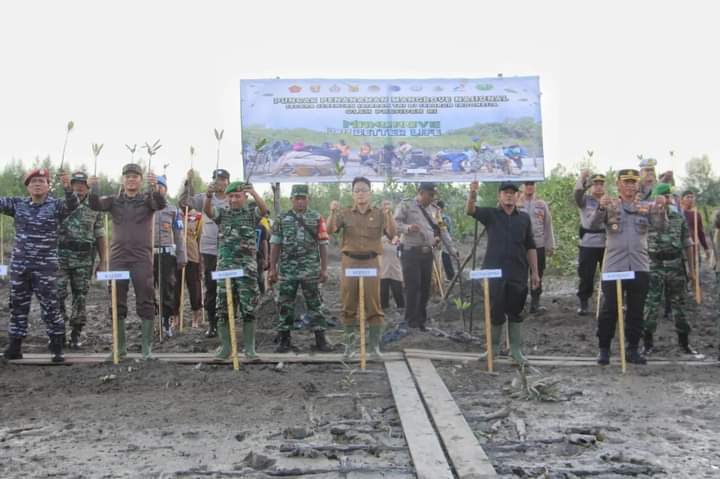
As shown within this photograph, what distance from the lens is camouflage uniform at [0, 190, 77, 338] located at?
7117 mm

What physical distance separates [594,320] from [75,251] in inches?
259

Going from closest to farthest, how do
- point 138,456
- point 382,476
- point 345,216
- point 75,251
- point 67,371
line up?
point 382,476
point 138,456
point 67,371
point 345,216
point 75,251

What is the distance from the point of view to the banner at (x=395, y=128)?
1053cm

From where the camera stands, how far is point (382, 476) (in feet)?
13.1

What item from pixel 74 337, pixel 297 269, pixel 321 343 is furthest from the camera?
pixel 74 337

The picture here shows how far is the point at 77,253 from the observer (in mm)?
8008

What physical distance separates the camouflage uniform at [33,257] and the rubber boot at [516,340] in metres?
4.44

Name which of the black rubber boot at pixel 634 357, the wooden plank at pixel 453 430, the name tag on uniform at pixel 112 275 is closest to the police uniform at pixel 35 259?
the name tag on uniform at pixel 112 275

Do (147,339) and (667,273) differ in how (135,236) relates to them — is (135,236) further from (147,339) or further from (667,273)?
(667,273)

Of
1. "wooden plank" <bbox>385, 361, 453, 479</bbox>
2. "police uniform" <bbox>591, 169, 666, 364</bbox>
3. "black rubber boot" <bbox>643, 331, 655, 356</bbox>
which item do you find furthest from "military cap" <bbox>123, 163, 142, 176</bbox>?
"black rubber boot" <bbox>643, 331, 655, 356</bbox>

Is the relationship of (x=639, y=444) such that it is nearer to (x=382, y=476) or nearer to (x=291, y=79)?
(x=382, y=476)

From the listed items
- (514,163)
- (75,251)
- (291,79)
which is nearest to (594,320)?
(514,163)

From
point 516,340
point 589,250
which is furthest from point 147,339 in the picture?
point 589,250

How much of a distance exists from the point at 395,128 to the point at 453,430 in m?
6.84
